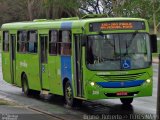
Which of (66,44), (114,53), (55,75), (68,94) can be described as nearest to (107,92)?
(114,53)

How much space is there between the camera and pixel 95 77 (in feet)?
48.2

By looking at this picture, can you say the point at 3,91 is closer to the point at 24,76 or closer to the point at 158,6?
the point at 24,76

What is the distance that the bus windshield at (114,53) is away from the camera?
48.6 feet

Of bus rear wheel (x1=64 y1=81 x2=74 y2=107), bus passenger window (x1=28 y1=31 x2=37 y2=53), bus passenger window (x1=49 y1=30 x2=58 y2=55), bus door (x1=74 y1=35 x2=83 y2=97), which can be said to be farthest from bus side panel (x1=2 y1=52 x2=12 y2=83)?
bus door (x1=74 y1=35 x2=83 y2=97)

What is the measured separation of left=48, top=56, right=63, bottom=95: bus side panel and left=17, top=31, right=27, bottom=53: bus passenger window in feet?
8.75

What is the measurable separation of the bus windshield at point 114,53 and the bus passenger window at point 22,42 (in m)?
5.51

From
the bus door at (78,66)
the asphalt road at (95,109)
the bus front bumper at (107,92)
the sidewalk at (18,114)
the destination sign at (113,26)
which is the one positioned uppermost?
the destination sign at (113,26)

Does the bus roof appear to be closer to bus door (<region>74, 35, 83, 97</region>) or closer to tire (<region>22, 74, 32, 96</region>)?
bus door (<region>74, 35, 83, 97</region>)

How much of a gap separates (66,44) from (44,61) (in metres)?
2.09

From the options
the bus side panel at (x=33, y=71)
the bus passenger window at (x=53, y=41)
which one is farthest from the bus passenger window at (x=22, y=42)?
the bus passenger window at (x=53, y=41)

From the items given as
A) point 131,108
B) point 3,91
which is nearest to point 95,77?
point 131,108

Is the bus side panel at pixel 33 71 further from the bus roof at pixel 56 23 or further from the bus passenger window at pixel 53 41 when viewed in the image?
the bus passenger window at pixel 53 41

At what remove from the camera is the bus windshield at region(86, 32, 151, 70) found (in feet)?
48.6

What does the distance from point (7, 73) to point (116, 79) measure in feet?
27.5
